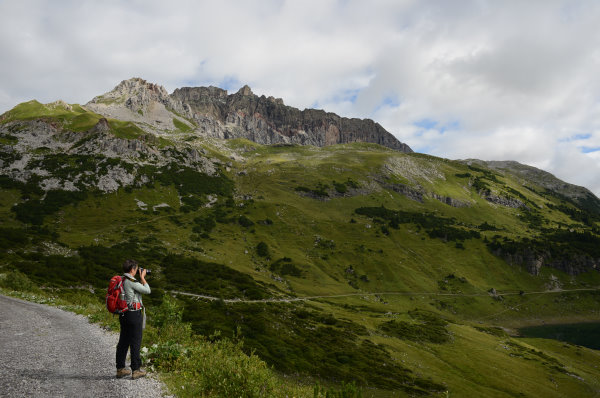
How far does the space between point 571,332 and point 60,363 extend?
211126 millimetres

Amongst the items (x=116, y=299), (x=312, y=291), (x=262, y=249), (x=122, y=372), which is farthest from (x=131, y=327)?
(x=262, y=249)

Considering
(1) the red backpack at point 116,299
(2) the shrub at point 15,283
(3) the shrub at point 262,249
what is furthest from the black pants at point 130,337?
(3) the shrub at point 262,249

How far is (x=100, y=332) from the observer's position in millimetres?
21359

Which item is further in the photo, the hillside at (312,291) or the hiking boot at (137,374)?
the hillside at (312,291)

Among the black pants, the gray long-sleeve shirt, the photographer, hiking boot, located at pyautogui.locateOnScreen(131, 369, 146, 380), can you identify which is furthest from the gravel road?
the gray long-sleeve shirt

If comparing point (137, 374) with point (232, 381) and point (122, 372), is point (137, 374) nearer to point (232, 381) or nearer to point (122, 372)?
point (122, 372)

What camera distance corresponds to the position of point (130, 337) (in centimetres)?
1267

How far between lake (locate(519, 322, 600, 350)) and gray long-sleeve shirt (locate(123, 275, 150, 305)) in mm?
184353

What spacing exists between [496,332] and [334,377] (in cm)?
11232

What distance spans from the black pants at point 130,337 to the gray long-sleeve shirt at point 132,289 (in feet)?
1.79

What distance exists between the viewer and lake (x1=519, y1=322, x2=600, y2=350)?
140550 mm

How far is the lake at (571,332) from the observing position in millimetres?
140550

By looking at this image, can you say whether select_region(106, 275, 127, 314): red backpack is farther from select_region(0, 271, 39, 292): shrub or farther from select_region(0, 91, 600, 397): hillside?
select_region(0, 271, 39, 292): shrub

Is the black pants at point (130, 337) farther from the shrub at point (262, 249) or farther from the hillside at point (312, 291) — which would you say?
the shrub at point (262, 249)
